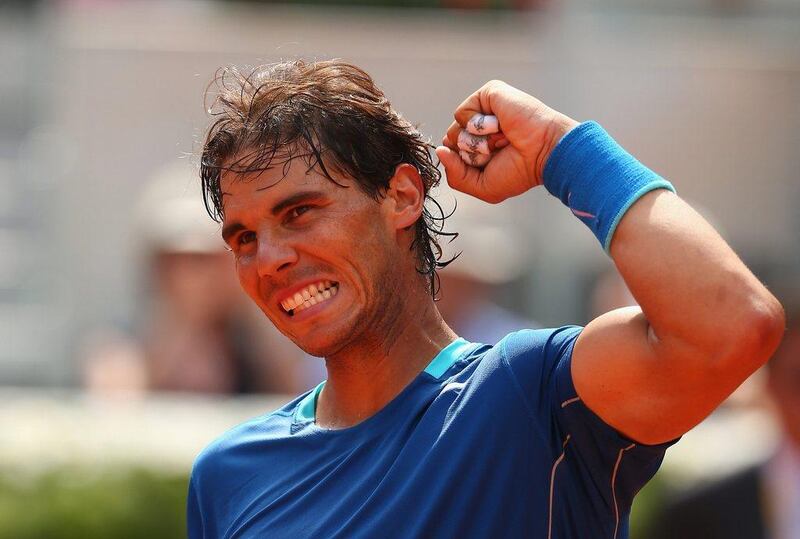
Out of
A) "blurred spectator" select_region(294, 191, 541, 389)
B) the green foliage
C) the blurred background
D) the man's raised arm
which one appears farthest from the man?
the blurred background

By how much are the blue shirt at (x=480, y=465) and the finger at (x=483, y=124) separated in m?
0.38

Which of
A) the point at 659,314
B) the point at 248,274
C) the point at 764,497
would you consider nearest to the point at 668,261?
the point at 659,314

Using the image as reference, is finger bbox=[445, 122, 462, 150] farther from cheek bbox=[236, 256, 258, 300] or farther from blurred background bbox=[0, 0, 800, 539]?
blurred background bbox=[0, 0, 800, 539]

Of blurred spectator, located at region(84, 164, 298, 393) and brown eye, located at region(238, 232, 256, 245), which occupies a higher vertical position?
brown eye, located at region(238, 232, 256, 245)

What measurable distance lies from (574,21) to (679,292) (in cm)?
657

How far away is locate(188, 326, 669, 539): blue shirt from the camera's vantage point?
2.29m

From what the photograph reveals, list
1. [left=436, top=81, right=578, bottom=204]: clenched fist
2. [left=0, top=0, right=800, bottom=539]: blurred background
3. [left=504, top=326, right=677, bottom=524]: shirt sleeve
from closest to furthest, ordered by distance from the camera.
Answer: [left=504, top=326, right=677, bottom=524]: shirt sleeve
[left=436, top=81, right=578, bottom=204]: clenched fist
[left=0, top=0, right=800, bottom=539]: blurred background

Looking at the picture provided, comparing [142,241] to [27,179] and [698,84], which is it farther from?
[698,84]

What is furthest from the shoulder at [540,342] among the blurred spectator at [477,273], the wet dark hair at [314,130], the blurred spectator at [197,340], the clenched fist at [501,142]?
the blurred spectator at [197,340]

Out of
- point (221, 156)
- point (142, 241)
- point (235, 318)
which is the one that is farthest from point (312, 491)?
point (142, 241)

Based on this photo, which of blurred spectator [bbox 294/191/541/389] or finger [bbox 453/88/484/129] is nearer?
finger [bbox 453/88/484/129]

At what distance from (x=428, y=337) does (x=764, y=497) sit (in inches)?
82.8

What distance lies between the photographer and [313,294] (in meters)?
2.58

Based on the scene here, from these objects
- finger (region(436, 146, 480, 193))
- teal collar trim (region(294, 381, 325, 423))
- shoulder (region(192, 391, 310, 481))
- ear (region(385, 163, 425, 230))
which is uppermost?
finger (region(436, 146, 480, 193))
